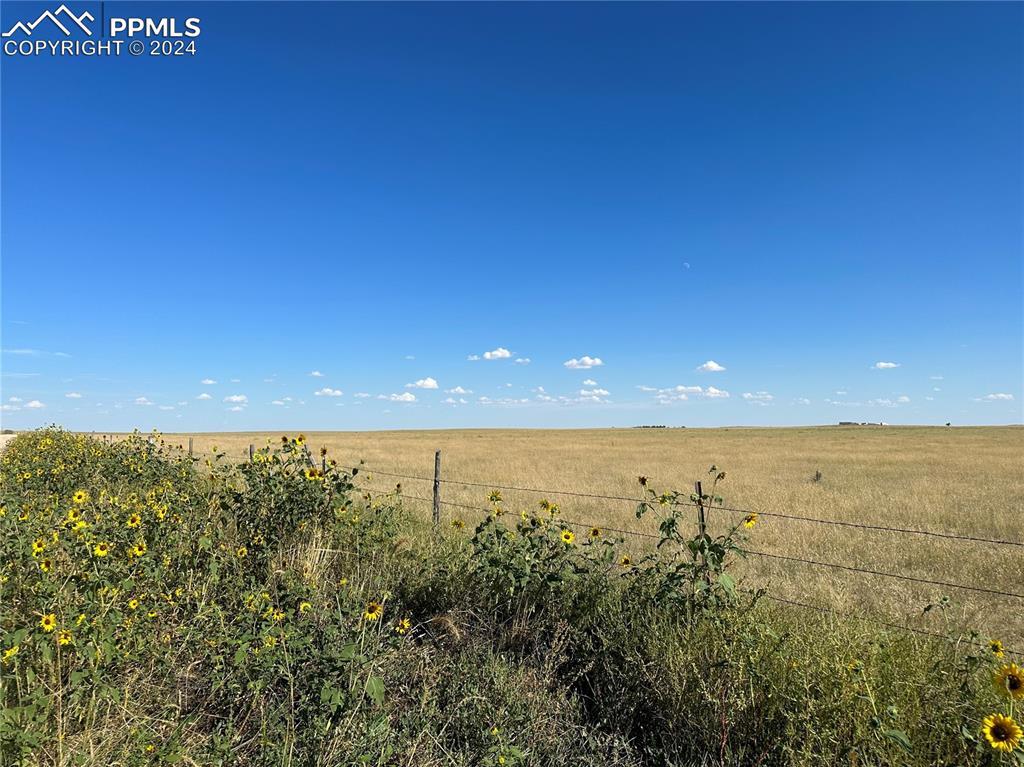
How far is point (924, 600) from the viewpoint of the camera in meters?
6.46

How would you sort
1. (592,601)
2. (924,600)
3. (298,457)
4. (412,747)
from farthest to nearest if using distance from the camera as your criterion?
1. (924,600)
2. (298,457)
3. (592,601)
4. (412,747)

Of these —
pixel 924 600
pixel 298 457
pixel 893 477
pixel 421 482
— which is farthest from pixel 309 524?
pixel 893 477

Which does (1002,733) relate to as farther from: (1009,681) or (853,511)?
(853,511)

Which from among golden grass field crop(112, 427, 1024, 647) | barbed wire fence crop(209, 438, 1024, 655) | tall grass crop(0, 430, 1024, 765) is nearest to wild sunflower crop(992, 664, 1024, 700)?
tall grass crop(0, 430, 1024, 765)

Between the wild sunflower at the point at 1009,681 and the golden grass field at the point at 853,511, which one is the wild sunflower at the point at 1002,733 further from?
the golden grass field at the point at 853,511

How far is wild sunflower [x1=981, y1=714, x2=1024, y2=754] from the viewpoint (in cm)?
212

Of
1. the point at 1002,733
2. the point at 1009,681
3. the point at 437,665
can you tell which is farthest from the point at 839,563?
the point at 437,665

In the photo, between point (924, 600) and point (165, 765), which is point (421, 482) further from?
point (165, 765)

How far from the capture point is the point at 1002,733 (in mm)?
2170

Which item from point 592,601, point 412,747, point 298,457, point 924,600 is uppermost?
point 298,457

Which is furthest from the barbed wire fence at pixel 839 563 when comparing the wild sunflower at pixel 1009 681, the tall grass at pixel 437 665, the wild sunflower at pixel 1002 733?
the wild sunflower at pixel 1002 733

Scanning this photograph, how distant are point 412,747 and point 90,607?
1.91m

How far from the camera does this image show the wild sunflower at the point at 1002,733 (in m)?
2.12

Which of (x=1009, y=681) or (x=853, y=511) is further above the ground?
(x=1009, y=681)
